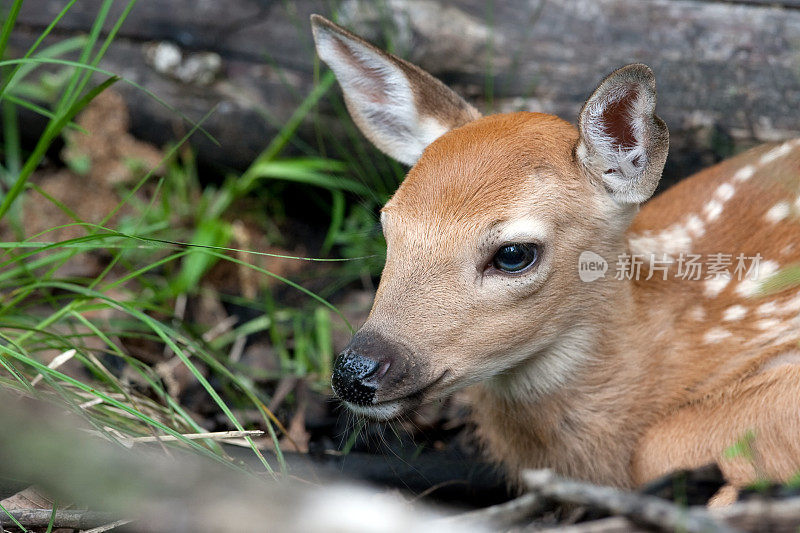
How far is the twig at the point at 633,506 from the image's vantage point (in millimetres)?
1423

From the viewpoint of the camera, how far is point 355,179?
14.7 ft

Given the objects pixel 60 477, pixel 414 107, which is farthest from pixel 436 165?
pixel 60 477

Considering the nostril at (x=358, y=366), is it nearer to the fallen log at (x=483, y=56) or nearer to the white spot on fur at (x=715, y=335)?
the white spot on fur at (x=715, y=335)

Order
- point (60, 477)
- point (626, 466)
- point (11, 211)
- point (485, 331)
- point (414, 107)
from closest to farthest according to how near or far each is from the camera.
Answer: point (60, 477), point (485, 331), point (626, 466), point (414, 107), point (11, 211)

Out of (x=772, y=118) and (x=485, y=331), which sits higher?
(x=772, y=118)

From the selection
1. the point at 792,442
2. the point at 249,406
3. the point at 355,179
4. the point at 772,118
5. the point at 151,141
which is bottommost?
the point at 249,406

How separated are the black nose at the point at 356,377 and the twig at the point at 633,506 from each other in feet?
2.60

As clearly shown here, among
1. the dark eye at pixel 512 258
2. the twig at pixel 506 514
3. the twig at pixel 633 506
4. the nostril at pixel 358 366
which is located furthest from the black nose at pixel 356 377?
the twig at pixel 633 506

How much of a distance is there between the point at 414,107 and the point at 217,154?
1.84m

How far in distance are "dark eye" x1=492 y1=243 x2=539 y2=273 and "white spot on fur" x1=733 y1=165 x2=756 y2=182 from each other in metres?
1.16

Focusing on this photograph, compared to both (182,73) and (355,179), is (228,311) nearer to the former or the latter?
(355,179)

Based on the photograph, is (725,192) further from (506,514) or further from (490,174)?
(506,514)

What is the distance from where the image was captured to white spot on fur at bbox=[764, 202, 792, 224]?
3.06m

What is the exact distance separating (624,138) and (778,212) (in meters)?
0.79
